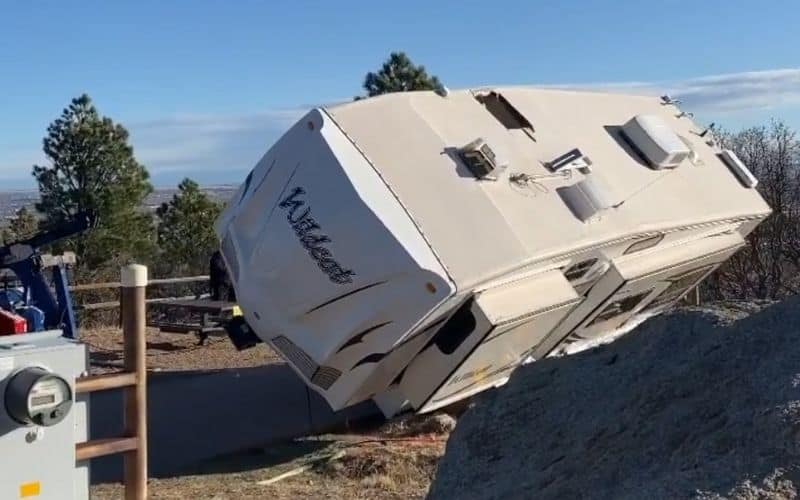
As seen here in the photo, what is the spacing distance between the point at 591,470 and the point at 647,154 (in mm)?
6091

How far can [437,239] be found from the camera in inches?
287

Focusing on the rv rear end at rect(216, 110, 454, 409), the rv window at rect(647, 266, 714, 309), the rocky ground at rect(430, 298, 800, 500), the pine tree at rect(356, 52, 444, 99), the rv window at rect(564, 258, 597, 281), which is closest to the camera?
the rocky ground at rect(430, 298, 800, 500)

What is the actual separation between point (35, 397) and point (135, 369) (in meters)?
1.01

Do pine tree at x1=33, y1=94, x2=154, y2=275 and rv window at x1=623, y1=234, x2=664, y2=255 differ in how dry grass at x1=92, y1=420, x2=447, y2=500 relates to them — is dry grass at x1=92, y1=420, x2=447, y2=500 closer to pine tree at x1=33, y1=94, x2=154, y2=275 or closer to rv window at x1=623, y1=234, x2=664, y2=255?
rv window at x1=623, y1=234, x2=664, y2=255

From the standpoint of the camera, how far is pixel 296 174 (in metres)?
8.16

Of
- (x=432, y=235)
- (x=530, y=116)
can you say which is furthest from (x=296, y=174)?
(x=530, y=116)

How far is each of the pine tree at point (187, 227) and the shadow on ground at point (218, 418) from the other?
1552cm

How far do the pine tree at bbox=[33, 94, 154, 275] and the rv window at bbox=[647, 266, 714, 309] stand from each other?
725 inches

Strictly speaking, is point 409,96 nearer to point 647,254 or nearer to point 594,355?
point 647,254

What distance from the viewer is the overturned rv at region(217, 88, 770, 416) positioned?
7379 mm

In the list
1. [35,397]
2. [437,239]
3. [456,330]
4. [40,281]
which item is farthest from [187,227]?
[35,397]

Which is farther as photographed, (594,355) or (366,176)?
(366,176)

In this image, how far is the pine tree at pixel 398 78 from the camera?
1012 inches

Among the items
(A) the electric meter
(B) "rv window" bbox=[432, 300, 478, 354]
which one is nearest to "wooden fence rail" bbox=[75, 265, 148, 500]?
(A) the electric meter
